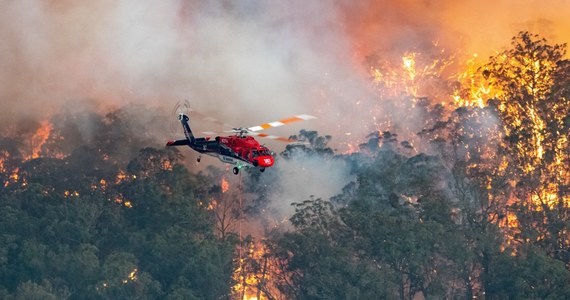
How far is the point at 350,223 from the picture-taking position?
114000mm

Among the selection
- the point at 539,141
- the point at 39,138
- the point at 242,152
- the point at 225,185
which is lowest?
the point at 242,152

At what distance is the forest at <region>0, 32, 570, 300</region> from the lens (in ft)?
365

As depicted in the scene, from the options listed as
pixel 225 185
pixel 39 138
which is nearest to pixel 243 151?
pixel 225 185

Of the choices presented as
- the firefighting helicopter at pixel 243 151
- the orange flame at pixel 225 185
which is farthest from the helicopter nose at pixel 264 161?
the orange flame at pixel 225 185

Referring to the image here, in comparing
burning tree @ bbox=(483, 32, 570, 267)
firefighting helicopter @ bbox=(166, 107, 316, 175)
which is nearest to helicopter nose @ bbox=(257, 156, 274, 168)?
firefighting helicopter @ bbox=(166, 107, 316, 175)

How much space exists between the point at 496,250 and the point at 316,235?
15792 millimetres

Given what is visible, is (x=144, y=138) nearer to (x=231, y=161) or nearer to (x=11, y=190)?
(x=11, y=190)

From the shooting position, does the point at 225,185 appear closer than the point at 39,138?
Yes

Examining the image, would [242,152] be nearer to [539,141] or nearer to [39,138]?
[539,141]

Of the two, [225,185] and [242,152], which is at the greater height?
[225,185]

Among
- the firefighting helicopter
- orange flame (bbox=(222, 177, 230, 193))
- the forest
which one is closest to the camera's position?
the firefighting helicopter

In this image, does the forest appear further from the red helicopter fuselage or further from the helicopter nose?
the helicopter nose

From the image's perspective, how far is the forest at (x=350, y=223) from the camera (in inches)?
4385

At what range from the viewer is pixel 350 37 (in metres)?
165
